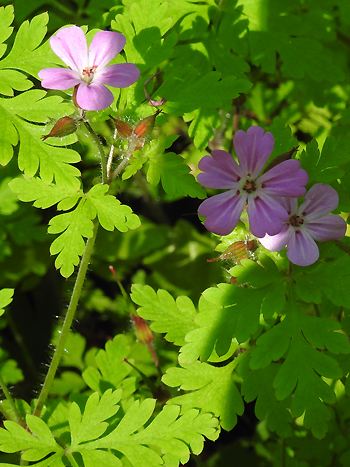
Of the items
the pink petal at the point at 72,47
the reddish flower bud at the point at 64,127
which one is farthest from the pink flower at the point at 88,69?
the reddish flower bud at the point at 64,127

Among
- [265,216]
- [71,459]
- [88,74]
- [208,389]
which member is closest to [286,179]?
[265,216]

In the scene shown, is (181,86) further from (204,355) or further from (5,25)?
(204,355)

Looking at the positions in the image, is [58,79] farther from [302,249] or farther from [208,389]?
[208,389]

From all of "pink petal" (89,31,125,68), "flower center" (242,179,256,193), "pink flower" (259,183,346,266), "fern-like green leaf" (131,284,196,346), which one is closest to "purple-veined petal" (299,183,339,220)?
"pink flower" (259,183,346,266)

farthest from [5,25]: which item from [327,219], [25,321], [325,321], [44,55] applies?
[25,321]

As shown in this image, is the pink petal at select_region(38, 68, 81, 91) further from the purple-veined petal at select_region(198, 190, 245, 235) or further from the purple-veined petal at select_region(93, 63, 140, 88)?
the purple-veined petal at select_region(198, 190, 245, 235)

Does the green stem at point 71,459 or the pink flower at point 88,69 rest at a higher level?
the pink flower at point 88,69

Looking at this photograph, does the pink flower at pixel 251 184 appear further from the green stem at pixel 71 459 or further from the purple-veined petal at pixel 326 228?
the green stem at pixel 71 459
